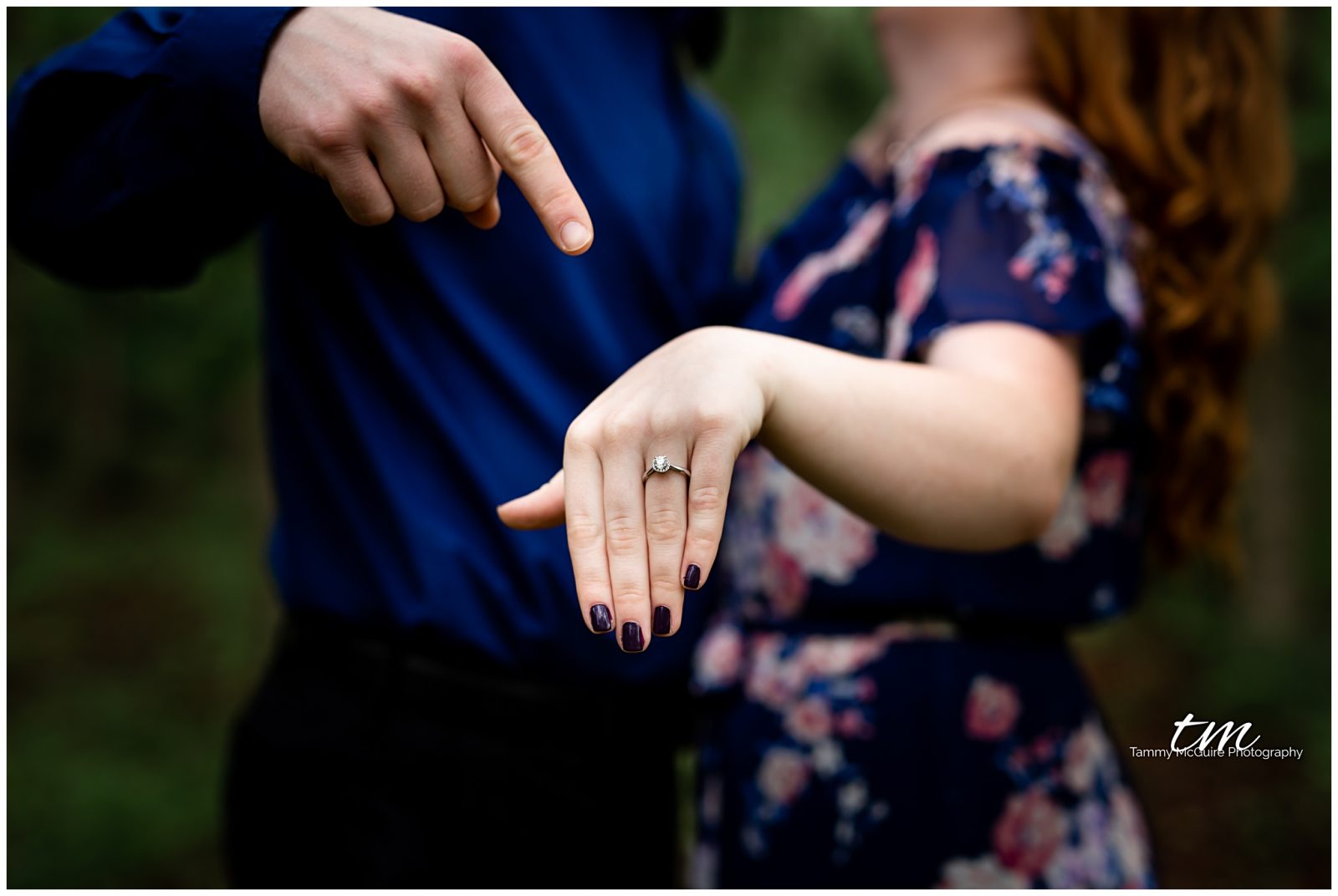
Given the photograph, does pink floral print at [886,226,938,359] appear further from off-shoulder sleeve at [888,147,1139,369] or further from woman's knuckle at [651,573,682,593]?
woman's knuckle at [651,573,682,593]

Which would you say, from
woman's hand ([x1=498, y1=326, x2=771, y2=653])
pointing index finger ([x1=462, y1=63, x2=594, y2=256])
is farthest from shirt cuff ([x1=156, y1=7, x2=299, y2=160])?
woman's hand ([x1=498, y1=326, x2=771, y2=653])

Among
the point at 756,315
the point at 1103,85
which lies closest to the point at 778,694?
the point at 756,315

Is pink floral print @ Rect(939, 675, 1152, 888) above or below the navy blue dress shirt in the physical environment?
below

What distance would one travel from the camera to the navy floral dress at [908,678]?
143cm

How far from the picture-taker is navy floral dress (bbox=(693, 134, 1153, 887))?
1.43m

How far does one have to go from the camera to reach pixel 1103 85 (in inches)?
58.2

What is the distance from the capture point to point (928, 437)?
961 millimetres

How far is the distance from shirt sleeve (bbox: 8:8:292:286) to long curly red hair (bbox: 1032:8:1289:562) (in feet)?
4.05

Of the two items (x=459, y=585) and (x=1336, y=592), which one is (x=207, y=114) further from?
(x=1336, y=592)

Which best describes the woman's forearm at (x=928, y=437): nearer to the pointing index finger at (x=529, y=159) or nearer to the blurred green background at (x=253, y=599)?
the pointing index finger at (x=529, y=159)

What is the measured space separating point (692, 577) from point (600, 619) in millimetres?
91

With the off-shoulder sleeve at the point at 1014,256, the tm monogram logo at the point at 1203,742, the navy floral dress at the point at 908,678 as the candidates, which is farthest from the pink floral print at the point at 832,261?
the tm monogram logo at the point at 1203,742

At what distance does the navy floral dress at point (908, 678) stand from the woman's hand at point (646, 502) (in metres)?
0.61

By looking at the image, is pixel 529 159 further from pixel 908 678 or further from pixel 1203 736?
pixel 1203 736
